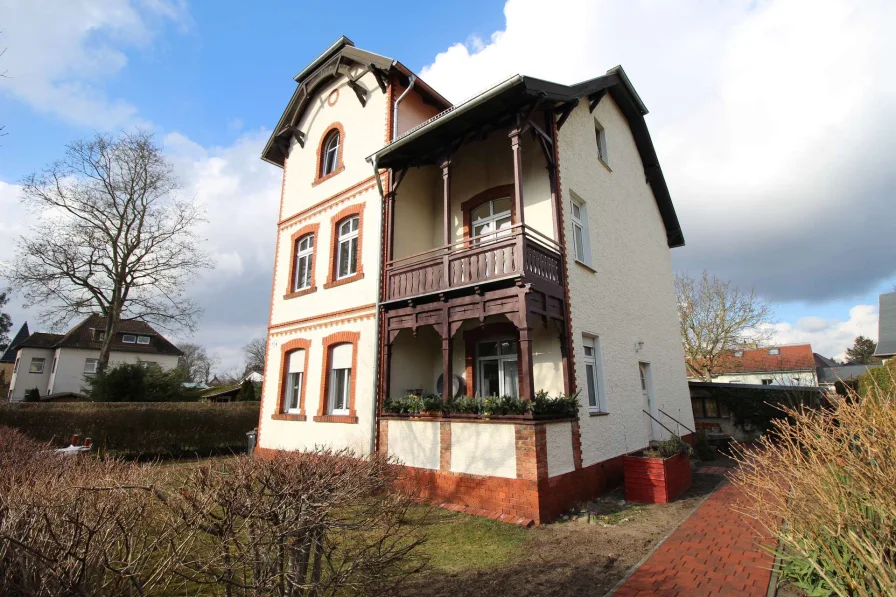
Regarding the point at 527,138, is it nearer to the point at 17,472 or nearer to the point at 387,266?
the point at 387,266

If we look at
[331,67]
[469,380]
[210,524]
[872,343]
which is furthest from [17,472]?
[872,343]

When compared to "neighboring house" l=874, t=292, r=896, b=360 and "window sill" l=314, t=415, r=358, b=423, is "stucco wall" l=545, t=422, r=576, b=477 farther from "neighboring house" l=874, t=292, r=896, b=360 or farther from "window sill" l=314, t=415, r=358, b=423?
"neighboring house" l=874, t=292, r=896, b=360

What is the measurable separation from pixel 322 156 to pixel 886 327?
42.4 m

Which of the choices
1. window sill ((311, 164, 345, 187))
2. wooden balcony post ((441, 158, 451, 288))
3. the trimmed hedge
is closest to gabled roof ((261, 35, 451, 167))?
window sill ((311, 164, 345, 187))

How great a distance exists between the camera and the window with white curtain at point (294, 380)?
42.8 feet

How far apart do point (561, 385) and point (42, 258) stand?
26.0m

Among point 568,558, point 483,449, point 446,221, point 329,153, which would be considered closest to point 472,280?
point 446,221

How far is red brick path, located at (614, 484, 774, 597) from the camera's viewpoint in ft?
15.9

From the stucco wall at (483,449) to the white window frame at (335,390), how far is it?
3734mm

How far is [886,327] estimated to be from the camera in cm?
3384

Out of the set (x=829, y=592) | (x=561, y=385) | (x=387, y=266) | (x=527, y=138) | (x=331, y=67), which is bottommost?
(x=829, y=592)

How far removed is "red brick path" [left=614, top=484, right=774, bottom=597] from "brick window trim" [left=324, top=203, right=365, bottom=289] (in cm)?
842

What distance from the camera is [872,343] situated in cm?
5462

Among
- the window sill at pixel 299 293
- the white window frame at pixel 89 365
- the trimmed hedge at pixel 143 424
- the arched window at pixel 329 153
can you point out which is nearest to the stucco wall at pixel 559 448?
the window sill at pixel 299 293
